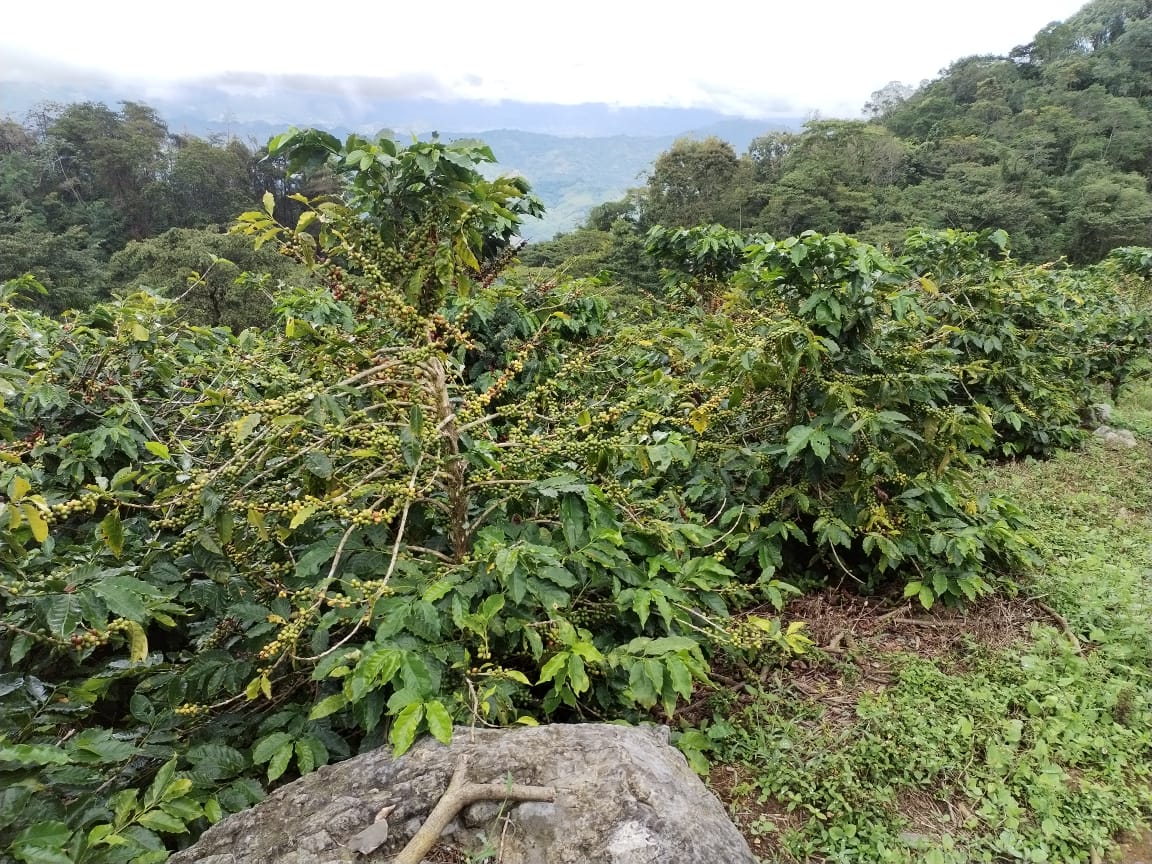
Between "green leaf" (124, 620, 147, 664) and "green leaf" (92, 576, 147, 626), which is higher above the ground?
"green leaf" (92, 576, 147, 626)

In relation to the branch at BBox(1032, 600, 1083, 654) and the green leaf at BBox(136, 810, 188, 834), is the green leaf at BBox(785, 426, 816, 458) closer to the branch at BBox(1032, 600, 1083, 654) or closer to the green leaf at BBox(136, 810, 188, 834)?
the branch at BBox(1032, 600, 1083, 654)


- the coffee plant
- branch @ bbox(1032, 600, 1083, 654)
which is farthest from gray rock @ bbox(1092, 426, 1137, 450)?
branch @ bbox(1032, 600, 1083, 654)

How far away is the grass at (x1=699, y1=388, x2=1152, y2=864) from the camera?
2271 mm

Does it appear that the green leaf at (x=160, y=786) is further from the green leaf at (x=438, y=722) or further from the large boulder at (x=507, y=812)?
the green leaf at (x=438, y=722)

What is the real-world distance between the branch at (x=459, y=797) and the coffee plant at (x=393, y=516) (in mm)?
134

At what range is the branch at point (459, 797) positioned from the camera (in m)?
1.55

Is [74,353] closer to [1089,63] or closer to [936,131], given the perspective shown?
[936,131]

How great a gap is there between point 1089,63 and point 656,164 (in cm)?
3281

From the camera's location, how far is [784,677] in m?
3.05

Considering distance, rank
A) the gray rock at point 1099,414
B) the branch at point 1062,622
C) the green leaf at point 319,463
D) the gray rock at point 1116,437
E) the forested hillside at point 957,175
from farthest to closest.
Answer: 1. the forested hillside at point 957,175
2. the gray rock at point 1099,414
3. the gray rock at point 1116,437
4. the branch at point 1062,622
5. the green leaf at point 319,463

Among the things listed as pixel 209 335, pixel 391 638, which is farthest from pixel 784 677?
pixel 209 335

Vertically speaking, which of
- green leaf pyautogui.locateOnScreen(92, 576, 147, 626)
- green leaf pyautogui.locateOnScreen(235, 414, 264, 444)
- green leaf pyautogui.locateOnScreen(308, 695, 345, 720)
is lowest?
green leaf pyautogui.locateOnScreen(308, 695, 345, 720)

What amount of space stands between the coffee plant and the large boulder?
0.11 meters

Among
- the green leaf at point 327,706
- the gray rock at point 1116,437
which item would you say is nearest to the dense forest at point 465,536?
the green leaf at point 327,706
